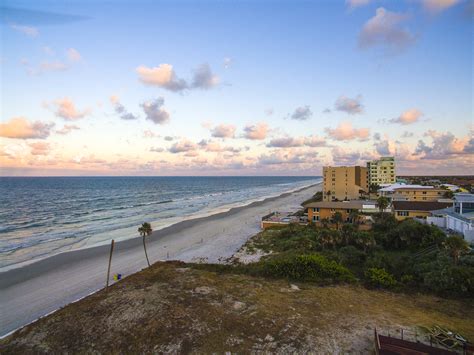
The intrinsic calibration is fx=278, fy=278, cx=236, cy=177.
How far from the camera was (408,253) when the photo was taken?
3159 centimetres

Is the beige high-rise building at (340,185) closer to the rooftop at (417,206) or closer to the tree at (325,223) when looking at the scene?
the rooftop at (417,206)

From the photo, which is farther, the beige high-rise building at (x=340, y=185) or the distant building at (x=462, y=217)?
the beige high-rise building at (x=340, y=185)

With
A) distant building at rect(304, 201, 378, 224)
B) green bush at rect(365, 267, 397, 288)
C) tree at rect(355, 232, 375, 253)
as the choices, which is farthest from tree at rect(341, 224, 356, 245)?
distant building at rect(304, 201, 378, 224)

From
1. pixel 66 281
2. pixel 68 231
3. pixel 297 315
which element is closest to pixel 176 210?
pixel 68 231

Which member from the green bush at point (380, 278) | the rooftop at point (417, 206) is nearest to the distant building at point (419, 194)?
the rooftop at point (417, 206)

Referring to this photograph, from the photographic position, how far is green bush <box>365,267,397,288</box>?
2358 centimetres

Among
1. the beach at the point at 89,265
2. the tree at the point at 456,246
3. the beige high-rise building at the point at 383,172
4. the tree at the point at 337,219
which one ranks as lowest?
the beach at the point at 89,265

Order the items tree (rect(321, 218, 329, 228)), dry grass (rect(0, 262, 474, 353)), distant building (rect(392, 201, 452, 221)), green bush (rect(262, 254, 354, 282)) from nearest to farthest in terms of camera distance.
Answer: dry grass (rect(0, 262, 474, 353))
green bush (rect(262, 254, 354, 282))
tree (rect(321, 218, 329, 228))
distant building (rect(392, 201, 452, 221))

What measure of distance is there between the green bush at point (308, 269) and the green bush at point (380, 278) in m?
1.48

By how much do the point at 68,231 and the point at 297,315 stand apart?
4978 cm

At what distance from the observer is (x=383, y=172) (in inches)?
4875

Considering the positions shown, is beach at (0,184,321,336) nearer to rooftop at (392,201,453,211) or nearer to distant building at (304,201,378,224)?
distant building at (304,201,378,224)

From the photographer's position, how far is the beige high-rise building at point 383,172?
402ft

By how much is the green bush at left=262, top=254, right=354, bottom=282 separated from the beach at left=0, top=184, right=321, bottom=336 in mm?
9212
